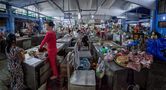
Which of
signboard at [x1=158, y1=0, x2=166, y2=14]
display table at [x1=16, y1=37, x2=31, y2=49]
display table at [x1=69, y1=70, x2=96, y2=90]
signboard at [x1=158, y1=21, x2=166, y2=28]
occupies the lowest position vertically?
display table at [x1=69, y1=70, x2=96, y2=90]

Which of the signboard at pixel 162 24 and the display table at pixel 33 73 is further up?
the signboard at pixel 162 24

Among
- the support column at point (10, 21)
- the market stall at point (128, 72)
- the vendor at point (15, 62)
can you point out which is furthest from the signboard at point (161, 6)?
the support column at point (10, 21)

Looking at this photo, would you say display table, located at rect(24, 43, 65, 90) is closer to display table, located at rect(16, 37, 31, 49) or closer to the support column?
display table, located at rect(16, 37, 31, 49)

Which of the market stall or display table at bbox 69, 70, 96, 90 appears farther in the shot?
the market stall

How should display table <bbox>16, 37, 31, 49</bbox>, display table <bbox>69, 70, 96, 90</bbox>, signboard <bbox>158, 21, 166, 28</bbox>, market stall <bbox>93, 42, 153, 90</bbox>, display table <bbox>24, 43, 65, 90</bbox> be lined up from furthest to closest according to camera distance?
signboard <bbox>158, 21, 166, 28</bbox>
display table <bbox>16, 37, 31, 49</bbox>
display table <bbox>24, 43, 65, 90</bbox>
market stall <bbox>93, 42, 153, 90</bbox>
display table <bbox>69, 70, 96, 90</bbox>

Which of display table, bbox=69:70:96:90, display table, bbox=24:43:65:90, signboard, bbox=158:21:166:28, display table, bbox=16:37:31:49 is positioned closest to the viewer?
display table, bbox=69:70:96:90

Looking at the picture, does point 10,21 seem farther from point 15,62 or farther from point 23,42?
point 15,62

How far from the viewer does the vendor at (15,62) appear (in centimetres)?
367

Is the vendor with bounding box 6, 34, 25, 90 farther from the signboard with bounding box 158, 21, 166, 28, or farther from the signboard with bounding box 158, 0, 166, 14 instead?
the signboard with bounding box 158, 0, 166, 14

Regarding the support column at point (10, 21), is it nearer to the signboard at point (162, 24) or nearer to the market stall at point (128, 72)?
the market stall at point (128, 72)

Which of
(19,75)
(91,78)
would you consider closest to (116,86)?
(91,78)

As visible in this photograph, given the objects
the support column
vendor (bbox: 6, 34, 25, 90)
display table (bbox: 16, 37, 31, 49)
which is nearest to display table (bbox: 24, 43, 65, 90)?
vendor (bbox: 6, 34, 25, 90)

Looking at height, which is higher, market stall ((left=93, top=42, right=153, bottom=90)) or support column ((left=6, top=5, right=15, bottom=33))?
support column ((left=6, top=5, right=15, bottom=33))

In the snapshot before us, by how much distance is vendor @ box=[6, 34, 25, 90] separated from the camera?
367 centimetres
